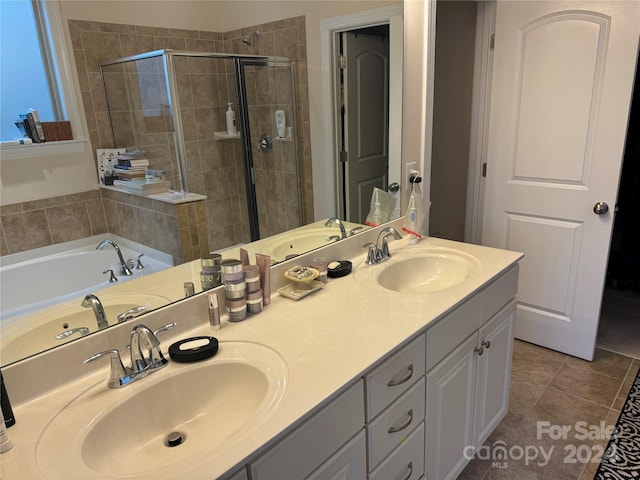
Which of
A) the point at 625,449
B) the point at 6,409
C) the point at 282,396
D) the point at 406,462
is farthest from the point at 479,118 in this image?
the point at 6,409

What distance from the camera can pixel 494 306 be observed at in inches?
70.5

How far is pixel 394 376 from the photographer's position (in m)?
1.28

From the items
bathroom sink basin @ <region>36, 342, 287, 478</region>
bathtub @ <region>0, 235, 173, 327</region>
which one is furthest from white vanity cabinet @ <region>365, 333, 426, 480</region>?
bathtub @ <region>0, 235, 173, 327</region>

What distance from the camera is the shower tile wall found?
1.15 metres

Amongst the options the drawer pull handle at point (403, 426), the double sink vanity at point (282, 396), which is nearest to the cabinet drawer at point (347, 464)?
the double sink vanity at point (282, 396)

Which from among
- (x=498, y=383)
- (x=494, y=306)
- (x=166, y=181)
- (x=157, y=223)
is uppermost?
(x=166, y=181)

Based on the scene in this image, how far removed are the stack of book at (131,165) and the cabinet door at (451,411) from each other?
1062 millimetres

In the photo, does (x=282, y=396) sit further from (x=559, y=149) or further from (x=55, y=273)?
(x=559, y=149)

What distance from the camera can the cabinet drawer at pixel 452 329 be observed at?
144 cm

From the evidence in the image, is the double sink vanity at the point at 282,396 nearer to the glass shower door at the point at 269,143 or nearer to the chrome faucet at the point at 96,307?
the chrome faucet at the point at 96,307

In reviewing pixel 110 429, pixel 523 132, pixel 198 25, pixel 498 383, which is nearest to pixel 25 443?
pixel 110 429

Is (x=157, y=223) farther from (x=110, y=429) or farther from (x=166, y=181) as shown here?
(x=110, y=429)

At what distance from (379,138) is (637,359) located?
2010 millimetres

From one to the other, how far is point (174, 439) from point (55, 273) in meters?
0.51
